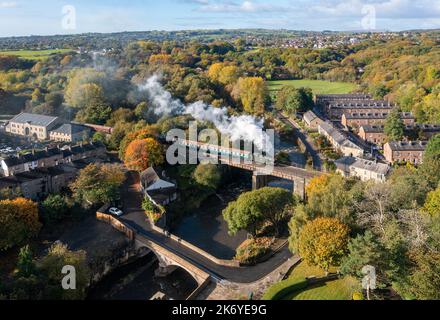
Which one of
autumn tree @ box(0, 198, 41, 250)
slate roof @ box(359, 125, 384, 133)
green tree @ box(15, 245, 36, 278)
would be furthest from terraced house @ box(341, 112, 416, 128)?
green tree @ box(15, 245, 36, 278)

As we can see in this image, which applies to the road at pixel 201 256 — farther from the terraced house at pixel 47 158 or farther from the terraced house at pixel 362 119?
the terraced house at pixel 362 119

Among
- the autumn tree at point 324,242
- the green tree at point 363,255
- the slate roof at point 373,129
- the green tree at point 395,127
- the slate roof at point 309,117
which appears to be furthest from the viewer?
the slate roof at point 309,117

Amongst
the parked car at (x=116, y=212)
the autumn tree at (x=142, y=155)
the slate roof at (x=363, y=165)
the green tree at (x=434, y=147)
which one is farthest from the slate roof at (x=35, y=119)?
the green tree at (x=434, y=147)

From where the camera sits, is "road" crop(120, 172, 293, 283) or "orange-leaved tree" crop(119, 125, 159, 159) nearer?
"road" crop(120, 172, 293, 283)

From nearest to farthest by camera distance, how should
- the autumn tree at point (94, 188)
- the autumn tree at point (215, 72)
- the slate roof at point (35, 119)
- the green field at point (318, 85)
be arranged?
the autumn tree at point (94, 188)
the slate roof at point (35, 119)
the autumn tree at point (215, 72)
the green field at point (318, 85)

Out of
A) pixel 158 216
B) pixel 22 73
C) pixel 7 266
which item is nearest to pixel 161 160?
pixel 158 216

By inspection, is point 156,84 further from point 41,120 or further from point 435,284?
point 435,284

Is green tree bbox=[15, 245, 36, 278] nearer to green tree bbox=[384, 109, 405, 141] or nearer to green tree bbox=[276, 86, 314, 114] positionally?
green tree bbox=[384, 109, 405, 141]
